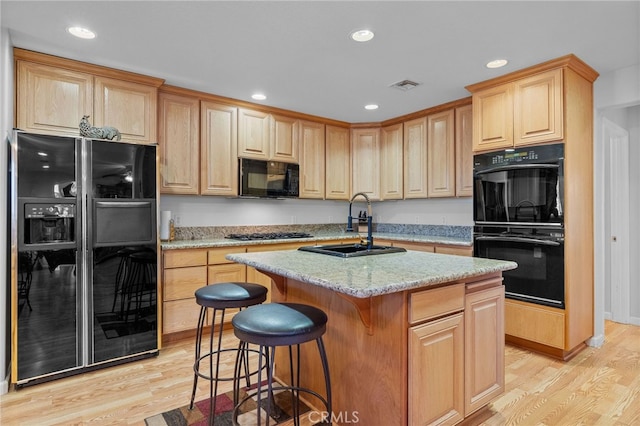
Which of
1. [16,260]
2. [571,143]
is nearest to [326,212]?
[571,143]

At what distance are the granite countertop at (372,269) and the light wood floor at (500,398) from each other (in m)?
0.95

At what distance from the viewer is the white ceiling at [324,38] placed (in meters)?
2.20

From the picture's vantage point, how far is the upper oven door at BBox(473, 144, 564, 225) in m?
2.93

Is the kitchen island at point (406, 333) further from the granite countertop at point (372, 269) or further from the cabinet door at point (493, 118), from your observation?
the cabinet door at point (493, 118)

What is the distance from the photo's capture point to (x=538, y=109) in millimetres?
3021

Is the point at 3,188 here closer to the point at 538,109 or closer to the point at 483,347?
the point at 483,347

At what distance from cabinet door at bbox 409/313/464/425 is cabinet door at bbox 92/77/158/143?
290 cm

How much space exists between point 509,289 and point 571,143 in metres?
1.34

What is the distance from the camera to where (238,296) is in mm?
2094

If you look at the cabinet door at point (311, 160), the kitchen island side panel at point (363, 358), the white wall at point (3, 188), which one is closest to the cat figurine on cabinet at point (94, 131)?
the white wall at point (3, 188)

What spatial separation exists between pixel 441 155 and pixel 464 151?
292mm

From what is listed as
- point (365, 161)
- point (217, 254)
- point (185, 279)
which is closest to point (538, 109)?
point (365, 161)

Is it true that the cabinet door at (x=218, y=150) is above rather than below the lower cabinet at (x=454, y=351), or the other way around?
above

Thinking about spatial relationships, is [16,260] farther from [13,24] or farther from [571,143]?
[571,143]
